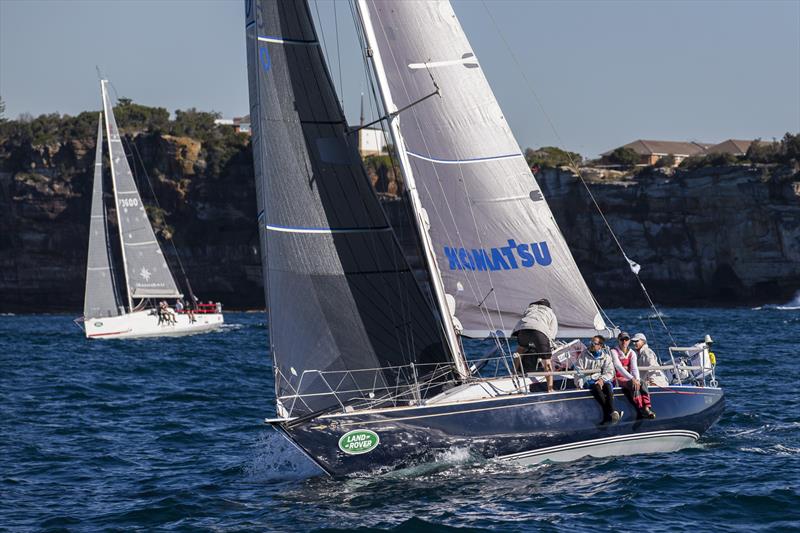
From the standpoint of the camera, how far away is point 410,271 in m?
13.6

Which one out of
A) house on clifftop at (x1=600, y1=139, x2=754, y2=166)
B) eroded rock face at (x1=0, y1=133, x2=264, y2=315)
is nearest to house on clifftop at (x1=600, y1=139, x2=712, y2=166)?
house on clifftop at (x1=600, y1=139, x2=754, y2=166)

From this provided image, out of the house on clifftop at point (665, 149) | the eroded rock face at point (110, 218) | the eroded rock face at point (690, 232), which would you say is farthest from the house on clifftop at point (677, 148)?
the eroded rock face at point (110, 218)

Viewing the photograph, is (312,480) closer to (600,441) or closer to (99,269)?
(600,441)

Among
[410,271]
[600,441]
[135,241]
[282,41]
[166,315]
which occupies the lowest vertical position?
[600,441]

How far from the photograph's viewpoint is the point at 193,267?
266ft

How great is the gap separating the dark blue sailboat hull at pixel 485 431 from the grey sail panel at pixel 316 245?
2.36ft

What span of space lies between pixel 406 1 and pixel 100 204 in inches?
1383

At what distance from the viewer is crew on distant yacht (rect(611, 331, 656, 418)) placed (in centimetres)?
1298

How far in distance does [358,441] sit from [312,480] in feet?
3.27

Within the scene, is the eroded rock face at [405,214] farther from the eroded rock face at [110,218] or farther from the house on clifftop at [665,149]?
the house on clifftop at [665,149]

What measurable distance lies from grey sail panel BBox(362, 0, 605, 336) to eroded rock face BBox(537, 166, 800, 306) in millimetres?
54716

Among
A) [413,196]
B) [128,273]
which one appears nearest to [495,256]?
[413,196]

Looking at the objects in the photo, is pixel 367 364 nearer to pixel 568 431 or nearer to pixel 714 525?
pixel 568 431

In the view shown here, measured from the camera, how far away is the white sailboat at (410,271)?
1239 centimetres
